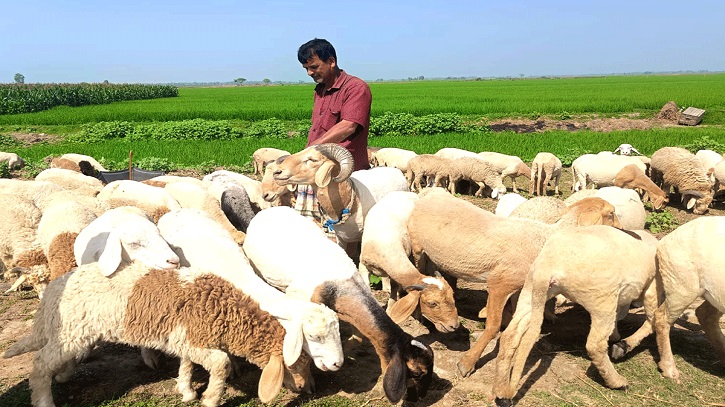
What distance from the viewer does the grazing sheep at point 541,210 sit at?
6691mm

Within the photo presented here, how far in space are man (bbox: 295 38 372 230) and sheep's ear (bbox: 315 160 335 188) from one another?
587 mm

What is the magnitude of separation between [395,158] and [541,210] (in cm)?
977

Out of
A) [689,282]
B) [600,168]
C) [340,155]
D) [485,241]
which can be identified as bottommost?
[600,168]

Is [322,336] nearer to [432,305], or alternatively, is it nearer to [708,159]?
[432,305]

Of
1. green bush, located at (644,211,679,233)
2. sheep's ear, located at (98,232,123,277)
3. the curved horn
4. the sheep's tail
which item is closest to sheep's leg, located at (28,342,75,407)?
the sheep's tail

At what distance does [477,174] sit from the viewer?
1411cm

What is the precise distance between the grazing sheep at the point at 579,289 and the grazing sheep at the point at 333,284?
72 cm

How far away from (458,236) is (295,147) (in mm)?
15754

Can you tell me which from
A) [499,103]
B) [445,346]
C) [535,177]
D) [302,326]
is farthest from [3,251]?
[499,103]

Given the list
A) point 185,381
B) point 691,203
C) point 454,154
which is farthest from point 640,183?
point 185,381

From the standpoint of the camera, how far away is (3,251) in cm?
619

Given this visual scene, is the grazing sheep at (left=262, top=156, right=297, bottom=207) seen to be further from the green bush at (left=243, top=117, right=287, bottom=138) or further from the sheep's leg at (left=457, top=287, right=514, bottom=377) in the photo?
the green bush at (left=243, top=117, right=287, bottom=138)

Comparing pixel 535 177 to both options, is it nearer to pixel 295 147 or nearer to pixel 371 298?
pixel 295 147

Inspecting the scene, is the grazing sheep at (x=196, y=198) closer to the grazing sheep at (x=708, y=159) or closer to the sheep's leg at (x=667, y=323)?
the sheep's leg at (x=667, y=323)
